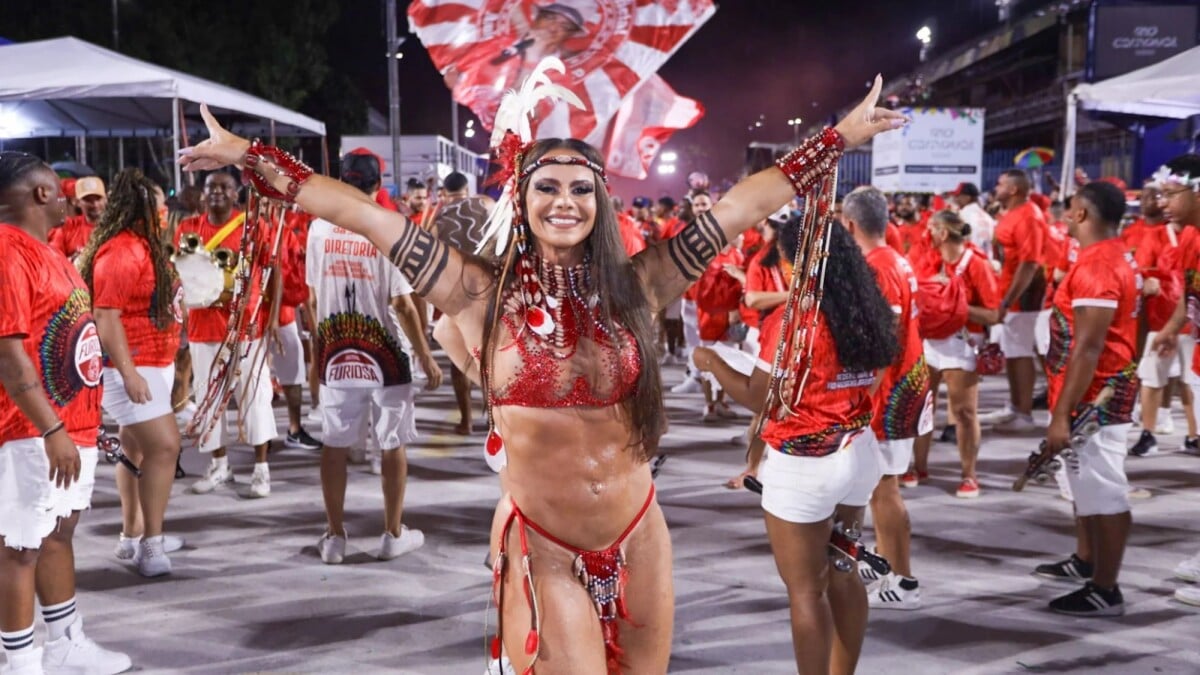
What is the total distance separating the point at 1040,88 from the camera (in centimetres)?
4744

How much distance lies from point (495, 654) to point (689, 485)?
448 cm

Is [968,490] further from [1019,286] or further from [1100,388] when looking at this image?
[1019,286]

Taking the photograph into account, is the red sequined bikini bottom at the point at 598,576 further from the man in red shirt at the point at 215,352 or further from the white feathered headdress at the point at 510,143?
the man in red shirt at the point at 215,352

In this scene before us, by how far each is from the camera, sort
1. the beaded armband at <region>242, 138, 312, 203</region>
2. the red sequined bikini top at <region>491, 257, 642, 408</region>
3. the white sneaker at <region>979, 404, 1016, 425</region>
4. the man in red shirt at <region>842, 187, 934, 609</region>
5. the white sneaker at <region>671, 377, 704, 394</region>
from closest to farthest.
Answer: the red sequined bikini top at <region>491, 257, 642, 408</region>
the beaded armband at <region>242, 138, 312, 203</region>
the man in red shirt at <region>842, 187, 934, 609</region>
the white sneaker at <region>979, 404, 1016, 425</region>
the white sneaker at <region>671, 377, 704, 394</region>

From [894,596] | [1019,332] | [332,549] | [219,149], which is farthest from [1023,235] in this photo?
[219,149]

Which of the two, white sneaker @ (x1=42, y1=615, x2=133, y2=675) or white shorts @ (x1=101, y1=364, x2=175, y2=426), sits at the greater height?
white shorts @ (x1=101, y1=364, x2=175, y2=426)

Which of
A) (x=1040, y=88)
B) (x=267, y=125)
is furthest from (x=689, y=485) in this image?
(x=1040, y=88)

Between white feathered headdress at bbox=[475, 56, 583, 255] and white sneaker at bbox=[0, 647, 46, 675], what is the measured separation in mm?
2534

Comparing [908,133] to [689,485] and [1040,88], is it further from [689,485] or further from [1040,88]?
[1040,88]

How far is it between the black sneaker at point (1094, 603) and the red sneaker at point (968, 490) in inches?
80.3

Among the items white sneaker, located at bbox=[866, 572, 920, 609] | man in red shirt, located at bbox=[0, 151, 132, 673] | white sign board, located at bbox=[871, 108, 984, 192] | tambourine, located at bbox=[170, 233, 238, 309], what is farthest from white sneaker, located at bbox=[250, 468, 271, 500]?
white sign board, located at bbox=[871, 108, 984, 192]

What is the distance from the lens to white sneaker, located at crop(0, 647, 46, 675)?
3.78m

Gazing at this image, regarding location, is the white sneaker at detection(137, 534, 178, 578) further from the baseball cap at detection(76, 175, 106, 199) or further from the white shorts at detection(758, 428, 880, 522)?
the white shorts at detection(758, 428, 880, 522)

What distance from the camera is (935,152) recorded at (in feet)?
59.1
